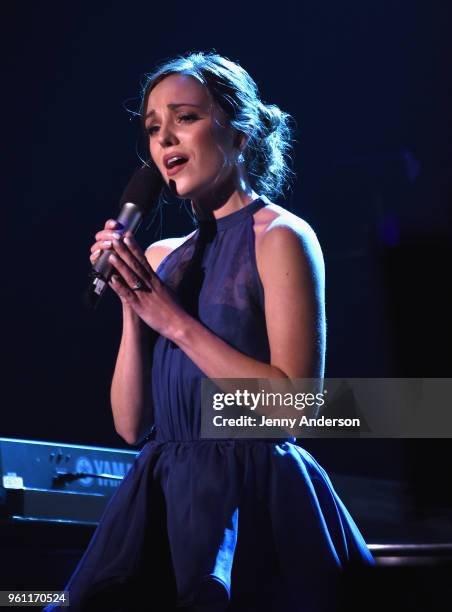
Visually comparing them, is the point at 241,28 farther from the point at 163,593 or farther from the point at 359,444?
the point at 163,593

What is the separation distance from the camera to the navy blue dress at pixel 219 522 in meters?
1.04

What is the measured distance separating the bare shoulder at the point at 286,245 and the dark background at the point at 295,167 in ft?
4.75

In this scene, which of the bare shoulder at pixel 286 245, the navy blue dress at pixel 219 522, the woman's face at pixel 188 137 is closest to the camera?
the navy blue dress at pixel 219 522

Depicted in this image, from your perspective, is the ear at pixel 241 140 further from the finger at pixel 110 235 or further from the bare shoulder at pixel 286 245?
the finger at pixel 110 235

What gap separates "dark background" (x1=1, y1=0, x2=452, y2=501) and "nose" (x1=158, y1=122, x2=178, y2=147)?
1.31 metres

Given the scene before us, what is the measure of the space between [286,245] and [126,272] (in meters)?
0.26

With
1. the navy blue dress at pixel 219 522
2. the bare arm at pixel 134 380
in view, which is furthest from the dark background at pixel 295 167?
the navy blue dress at pixel 219 522

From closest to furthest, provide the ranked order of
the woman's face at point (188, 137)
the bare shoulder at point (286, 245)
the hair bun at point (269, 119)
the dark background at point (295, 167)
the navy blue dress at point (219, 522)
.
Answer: the navy blue dress at point (219, 522)
the bare shoulder at point (286, 245)
the woman's face at point (188, 137)
the hair bun at point (269, 119)
the dark background at point (295, 167)

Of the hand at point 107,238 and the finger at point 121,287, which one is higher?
the hand at point 107,238

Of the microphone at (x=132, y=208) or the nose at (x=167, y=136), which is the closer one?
the microphone at (x=132, y=208)

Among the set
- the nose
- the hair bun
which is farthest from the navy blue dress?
the hair bun

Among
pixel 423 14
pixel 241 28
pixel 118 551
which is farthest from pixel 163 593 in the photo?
pixel 423 14

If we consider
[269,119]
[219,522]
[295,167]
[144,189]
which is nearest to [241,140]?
[269,119]

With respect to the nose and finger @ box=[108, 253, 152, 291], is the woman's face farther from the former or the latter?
finger @ box=[108, 253, 152, 291]
